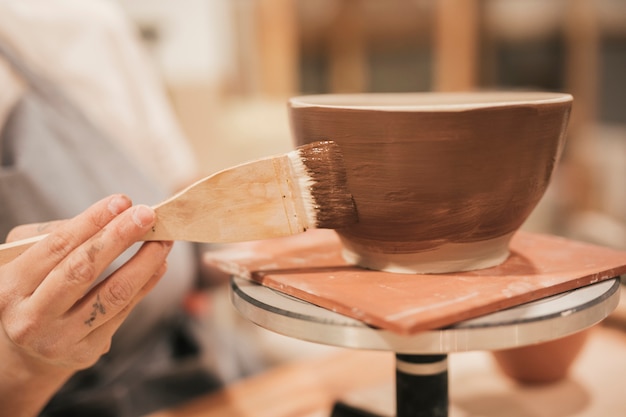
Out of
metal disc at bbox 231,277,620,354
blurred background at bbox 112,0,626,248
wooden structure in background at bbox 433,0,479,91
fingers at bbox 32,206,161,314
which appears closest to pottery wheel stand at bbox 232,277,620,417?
metal disc at bbox 231,277,620,354

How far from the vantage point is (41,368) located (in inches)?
20.3

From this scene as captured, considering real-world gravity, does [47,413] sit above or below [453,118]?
below

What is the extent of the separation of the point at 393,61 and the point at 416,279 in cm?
193

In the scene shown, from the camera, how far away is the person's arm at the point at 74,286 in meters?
0.43

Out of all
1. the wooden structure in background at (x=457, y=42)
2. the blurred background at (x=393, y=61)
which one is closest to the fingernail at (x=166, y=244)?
the blurred background at (x=393, y=61)

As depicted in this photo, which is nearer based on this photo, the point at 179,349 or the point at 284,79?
the point at 179,349

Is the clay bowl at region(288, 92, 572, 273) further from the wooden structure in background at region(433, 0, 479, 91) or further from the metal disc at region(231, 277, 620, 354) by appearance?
the wooden structure in background at region(433, 0, 479, 91)

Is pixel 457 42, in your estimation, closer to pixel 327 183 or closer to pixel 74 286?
pixel 327 183

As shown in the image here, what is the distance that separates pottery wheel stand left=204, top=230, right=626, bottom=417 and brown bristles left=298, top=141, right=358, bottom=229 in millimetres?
51

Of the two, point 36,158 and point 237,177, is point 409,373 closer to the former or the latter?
point 237,177

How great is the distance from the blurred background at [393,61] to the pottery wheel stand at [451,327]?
4.04 ft

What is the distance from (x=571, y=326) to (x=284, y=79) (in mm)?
1862

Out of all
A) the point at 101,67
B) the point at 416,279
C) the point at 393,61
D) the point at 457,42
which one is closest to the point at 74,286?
the point at 416,279

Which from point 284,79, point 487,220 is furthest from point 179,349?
point 284,79
